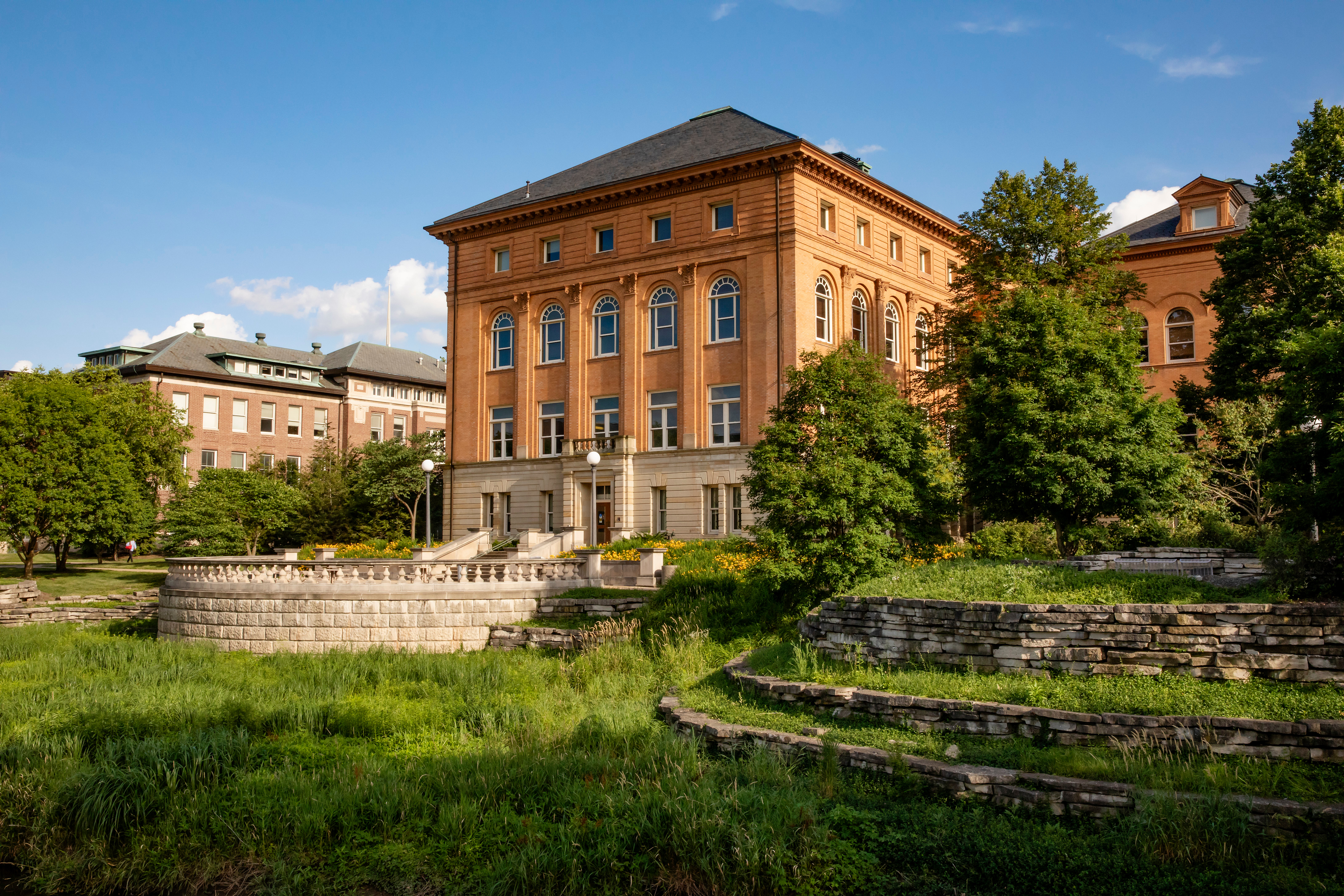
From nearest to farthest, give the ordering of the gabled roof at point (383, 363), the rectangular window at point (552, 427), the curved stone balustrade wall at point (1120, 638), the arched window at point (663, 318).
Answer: the curved stone balustrade wall at point (1120, 638) → the arched window at point (663, 318) → the rectangular window at point (552, 427) → the gabled roof at point (383, 363)

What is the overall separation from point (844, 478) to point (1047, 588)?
5.43 metres

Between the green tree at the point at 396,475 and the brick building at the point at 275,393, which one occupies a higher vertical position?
the brick building at the point at 275,393

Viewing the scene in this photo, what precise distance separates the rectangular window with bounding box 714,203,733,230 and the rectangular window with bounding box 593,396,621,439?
330 inches

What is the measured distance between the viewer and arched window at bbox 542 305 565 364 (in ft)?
139

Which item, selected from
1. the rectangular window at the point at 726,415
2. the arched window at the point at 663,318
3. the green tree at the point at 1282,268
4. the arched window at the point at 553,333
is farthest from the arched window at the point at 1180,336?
the arched window at the point at 553,333

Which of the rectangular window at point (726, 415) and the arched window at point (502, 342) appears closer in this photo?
the rectangular window at point (726, 415)

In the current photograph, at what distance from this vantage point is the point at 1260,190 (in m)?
31.1

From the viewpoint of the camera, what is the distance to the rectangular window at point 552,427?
Answer: 1656 inches

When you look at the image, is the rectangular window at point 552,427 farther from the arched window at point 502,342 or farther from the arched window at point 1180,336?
the arched window at point 1180,336

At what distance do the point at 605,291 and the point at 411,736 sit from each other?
27.9 m

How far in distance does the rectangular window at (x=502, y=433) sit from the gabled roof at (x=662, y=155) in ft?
30.6

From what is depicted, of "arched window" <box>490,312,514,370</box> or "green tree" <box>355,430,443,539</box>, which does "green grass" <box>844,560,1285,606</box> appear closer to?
"arched window" <box>490,312,514,370</box>

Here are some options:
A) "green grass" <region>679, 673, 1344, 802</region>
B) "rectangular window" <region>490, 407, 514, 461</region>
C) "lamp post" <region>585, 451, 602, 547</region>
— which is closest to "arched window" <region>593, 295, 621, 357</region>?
"lamp post" <region>585, 451, 602, 547</region>

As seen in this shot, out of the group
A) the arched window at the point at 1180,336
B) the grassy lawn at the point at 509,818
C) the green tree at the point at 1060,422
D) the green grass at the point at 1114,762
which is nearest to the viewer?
the grassy lawn at the point at 509,818
